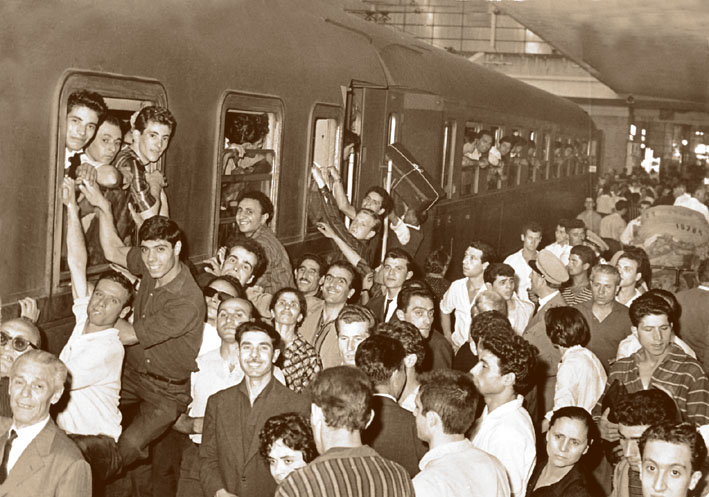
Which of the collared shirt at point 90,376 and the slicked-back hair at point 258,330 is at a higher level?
the slicked-back hair at point 258,330

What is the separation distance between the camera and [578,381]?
5863 millimetres

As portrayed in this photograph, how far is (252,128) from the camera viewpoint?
7.12 m

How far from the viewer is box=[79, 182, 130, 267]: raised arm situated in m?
5.17

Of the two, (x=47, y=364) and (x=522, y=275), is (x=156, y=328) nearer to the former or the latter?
(x=47, y=364)

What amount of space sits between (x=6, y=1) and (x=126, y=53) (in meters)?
0.85

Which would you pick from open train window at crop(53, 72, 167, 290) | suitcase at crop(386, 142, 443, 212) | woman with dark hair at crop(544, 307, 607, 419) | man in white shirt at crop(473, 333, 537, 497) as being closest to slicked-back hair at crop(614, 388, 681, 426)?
man in white shirt at crop(473, 333, 537, 497)

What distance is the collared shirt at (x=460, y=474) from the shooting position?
3.77m

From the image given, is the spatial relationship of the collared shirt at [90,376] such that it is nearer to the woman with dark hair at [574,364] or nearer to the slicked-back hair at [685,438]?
the woman with dark hair at [574,364]

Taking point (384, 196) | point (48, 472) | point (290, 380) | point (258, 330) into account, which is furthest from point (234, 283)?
point (384, 196)

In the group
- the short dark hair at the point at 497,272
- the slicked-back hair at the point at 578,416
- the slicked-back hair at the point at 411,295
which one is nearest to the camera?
the slicked-back hair at the point at 578,416

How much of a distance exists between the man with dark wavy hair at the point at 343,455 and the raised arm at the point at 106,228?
192 cm

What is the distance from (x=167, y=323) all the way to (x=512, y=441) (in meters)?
1.91

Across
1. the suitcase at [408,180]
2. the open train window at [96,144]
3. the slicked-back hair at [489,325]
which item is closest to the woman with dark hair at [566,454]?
the slicked-back hair at [489,325]

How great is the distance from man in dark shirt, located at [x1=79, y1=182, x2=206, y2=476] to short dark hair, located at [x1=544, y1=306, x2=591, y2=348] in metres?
2.06
